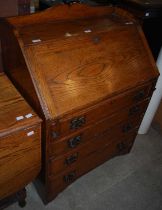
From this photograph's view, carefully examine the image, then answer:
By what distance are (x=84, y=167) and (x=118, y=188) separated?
0.41 meters

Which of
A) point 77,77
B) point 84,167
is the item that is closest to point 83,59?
point 77,77

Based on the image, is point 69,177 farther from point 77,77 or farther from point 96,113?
point 77,77

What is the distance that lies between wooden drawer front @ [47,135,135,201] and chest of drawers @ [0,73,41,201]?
31cm

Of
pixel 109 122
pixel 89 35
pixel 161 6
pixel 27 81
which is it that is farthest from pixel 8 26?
pixel 161 6

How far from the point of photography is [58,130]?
1.27 metres

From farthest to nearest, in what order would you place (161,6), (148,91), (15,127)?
(161,6), (148,91), (15,127)

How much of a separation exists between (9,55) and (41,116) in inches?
18.3

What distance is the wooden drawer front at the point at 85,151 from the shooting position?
58.6 inches

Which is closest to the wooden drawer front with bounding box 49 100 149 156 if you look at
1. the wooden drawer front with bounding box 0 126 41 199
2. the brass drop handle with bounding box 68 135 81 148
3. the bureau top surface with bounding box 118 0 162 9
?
the brass drop handle with bounding box 68 135 81 148

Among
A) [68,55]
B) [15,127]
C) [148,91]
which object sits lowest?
[148,91]

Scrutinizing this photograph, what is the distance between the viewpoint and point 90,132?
4.97 feet

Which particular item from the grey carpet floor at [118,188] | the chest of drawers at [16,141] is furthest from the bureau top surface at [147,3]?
the grey carpet floor at [118,188]

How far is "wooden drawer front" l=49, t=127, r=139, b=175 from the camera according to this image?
58.6 inches

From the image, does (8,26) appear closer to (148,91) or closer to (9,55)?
(9,55)
